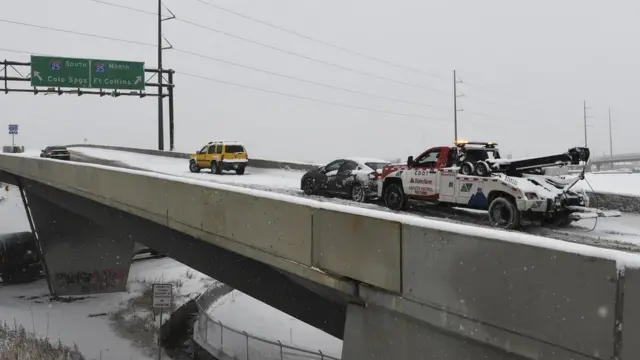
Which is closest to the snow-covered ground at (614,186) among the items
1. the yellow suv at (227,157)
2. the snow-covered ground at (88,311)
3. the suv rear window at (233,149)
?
the yellow suv at (227,157)

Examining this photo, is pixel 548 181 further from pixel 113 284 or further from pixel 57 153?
pixel 57 153

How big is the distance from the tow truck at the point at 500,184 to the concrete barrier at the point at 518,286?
639 cm

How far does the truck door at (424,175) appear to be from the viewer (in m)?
12.6

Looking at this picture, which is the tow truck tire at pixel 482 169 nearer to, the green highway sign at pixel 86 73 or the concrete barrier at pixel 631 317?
the concrete barrier at pixel 631 317

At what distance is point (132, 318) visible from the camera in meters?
22.8

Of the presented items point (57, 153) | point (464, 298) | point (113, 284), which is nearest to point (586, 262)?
point (464, 298)

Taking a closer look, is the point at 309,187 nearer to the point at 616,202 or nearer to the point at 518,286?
the point at 616,202

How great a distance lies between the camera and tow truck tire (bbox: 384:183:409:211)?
1355 cm

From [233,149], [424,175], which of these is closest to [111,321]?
[233,149]

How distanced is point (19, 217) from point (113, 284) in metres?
17.8

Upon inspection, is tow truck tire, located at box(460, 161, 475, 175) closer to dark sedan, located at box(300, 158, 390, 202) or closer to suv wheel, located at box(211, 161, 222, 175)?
dark sedan, located at box(300, 158, 390, 202)

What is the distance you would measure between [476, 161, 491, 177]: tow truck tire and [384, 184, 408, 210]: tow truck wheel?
262 cm

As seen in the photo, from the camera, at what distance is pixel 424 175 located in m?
12.8

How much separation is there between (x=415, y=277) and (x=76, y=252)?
27395mm
